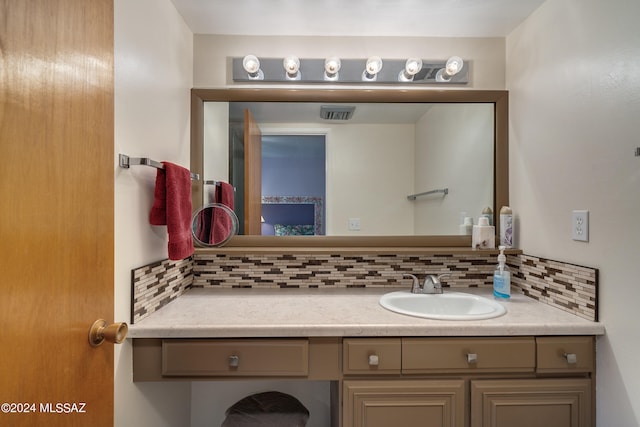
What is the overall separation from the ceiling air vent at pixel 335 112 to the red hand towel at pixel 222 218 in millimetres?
639

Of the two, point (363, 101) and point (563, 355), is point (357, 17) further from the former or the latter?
point (563, 355)

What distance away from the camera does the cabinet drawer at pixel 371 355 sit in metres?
1.07

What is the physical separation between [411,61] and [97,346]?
5.63 feet

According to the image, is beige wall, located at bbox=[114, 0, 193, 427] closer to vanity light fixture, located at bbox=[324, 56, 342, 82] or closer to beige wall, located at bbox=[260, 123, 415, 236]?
beige wall, located at bbox=[260, 123, 415, 236]

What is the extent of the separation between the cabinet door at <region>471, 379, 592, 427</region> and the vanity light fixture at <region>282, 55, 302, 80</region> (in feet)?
5.21

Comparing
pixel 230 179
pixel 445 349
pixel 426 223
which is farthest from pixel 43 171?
pixel 426 223

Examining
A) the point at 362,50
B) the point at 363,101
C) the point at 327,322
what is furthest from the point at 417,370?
the point at 362,50

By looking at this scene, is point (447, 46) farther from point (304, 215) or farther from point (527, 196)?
point (304, 215)

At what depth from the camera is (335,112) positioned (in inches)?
63.5

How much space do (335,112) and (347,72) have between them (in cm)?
22

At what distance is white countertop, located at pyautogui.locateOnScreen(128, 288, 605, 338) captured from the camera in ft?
3.48

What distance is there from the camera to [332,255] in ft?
5.24

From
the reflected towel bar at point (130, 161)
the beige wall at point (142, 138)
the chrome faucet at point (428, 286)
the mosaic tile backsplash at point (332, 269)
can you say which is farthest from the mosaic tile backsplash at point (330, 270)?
the reflected towel bar at point (130, 161)

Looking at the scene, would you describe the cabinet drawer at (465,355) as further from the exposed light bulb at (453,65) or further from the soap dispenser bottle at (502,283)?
the exposed light bulb at (453,65)
